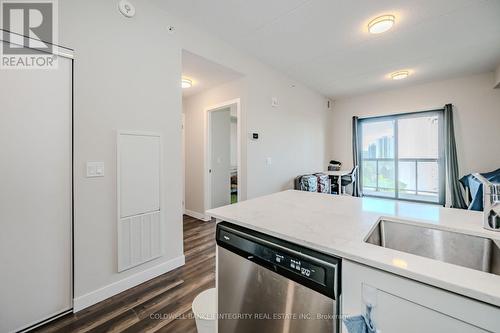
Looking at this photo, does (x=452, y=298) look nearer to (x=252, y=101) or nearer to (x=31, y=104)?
(x=31, y=104)

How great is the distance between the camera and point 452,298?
54 centimetres

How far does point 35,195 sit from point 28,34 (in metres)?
1.16

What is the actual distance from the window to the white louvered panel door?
5.19m

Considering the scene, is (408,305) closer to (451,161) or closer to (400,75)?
(400,75)

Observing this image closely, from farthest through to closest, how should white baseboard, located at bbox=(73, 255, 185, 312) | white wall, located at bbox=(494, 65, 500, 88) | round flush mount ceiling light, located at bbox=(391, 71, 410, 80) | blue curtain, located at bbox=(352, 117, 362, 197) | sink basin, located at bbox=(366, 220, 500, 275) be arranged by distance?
blue curtain, located at bbox=(352, 117, 362, 197)
round flush mount ceiling light, located at bbox=(391, 71, 410, 80)
white wall, located at bbox=(494, 65, 500, 88)
white baseboard, located at bbox=(73, 255, 185, 312)
sink basin, located at bbox=(366, 220, 500, 275)

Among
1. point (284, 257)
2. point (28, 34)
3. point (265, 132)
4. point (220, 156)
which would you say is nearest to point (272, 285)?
point (284, 257)

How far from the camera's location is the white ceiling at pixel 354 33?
2.20 meters

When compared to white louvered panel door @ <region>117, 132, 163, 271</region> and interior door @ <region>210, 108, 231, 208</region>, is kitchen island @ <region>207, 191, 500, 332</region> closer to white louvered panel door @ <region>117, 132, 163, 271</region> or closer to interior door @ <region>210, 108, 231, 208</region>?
white louvered panel door @ <region>117, 132, 163, 271</region>

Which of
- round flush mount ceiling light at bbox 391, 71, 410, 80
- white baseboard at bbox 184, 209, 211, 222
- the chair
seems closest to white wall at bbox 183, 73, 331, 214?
white baseboard at bbox 184, 209, 211, 222

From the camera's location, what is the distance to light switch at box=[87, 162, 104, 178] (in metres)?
1.71

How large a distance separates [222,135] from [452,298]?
13.3ft

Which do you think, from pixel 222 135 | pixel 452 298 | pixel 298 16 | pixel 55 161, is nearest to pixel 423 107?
pixel 298 16

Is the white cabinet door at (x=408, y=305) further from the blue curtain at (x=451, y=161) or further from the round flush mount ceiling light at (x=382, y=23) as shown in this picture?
the blue curtain at (x=451, y=161)

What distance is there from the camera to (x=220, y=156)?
169 inches
